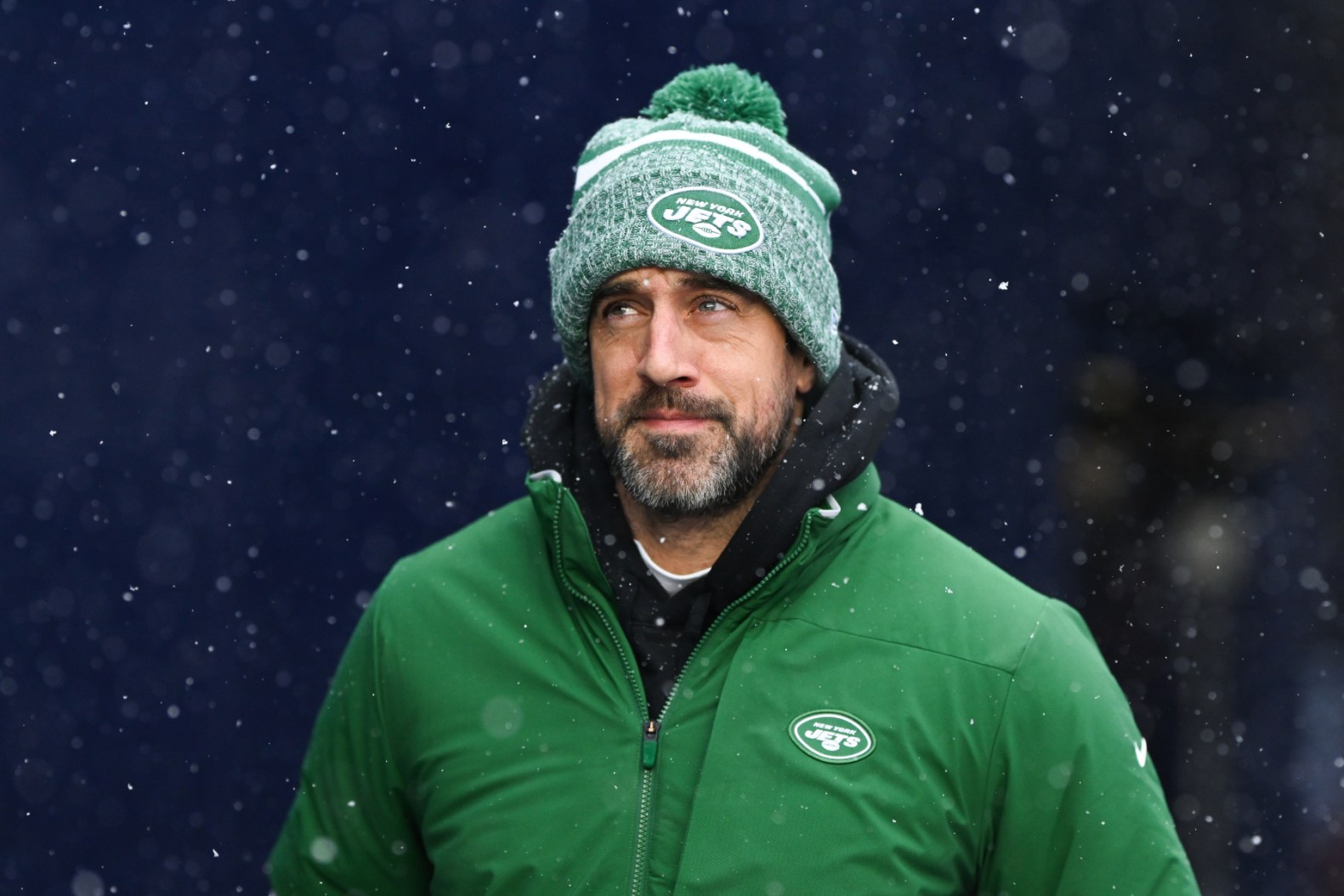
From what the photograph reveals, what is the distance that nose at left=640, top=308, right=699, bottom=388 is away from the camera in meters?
2.68

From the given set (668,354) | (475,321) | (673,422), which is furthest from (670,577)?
(475,321)

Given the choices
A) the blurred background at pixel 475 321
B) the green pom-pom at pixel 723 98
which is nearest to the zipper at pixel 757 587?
the green pom-pom at pixel 723 98

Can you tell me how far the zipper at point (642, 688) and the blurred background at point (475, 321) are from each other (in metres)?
1.39

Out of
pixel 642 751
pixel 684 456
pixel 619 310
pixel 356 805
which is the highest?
pixel 619 310

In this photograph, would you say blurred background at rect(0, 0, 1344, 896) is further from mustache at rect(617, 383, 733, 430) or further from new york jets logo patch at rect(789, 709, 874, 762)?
new york jets logo patch at rect(789, 709, 874, 762)

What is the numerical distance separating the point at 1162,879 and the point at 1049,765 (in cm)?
25

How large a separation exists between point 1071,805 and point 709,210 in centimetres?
120

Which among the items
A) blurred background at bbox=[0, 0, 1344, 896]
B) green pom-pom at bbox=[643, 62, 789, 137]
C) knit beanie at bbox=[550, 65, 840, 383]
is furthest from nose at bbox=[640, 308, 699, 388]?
blurred background at bbox=[0, 0, 1344, 896]

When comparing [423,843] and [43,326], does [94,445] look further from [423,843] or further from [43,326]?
[423,843]

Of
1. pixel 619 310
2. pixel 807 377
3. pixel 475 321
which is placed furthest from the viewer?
pixel 475 321

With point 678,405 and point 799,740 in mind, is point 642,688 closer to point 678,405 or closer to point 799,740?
point 799,740

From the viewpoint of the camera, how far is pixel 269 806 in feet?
12.8

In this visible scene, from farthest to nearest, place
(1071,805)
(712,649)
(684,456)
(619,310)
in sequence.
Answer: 1. (619,310)
2. (684,456)
3. (712,649)
4. (1071,805)

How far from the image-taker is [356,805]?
2893mm
